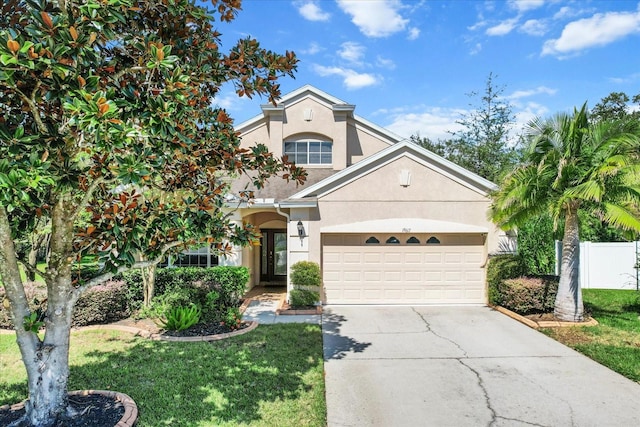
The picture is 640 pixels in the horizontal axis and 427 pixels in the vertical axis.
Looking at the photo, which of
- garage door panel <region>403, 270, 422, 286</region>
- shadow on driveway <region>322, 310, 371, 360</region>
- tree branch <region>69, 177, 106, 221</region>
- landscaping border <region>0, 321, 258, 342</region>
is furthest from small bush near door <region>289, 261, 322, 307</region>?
tree branch <region>69, 177, 106, 221</region>

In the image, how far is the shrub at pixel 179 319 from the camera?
8.96 metres

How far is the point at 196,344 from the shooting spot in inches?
322

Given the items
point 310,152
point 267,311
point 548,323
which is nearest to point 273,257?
point 310,152

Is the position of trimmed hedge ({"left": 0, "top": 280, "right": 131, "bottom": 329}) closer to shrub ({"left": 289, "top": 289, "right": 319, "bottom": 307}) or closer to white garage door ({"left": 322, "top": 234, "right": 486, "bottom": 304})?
shrub ({"left": 289, "top": 289, "right": 319, "bottom": 307})

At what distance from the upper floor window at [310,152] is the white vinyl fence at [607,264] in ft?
33.5

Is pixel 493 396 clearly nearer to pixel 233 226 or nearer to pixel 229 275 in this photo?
pixel 233 226

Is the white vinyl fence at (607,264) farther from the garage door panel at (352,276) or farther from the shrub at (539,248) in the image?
the garage door panel at (352,276)

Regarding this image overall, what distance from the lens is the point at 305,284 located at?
11.9 metres

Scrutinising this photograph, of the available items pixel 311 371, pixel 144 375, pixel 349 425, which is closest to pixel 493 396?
pixel 349 425

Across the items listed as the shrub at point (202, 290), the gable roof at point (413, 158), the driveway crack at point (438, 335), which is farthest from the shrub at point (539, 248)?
the shrub at point (202, 290)

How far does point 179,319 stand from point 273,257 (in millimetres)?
8679

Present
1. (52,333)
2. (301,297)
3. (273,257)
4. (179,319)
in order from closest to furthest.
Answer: (52,333) → (179,319) → (301,297) → (273,257)

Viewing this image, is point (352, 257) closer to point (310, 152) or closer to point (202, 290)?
point (202, 290)

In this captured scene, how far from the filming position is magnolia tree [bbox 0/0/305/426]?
10.3 ft
